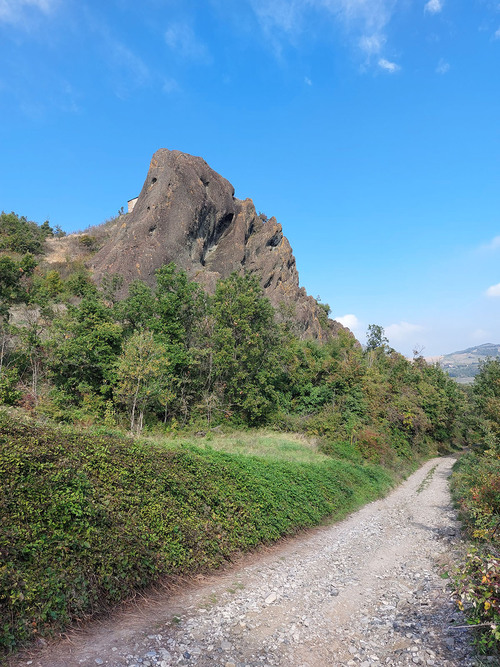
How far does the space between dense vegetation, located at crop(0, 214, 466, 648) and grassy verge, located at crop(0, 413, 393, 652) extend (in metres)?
0.02

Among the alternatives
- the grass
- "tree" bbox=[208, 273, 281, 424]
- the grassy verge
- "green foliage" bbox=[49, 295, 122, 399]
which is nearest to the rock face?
"tree" bbox=[208, 273, 281, 424]

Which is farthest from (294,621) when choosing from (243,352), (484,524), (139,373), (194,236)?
(194,236)

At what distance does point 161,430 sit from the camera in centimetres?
2230

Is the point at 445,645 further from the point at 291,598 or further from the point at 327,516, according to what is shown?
the point at 327,516

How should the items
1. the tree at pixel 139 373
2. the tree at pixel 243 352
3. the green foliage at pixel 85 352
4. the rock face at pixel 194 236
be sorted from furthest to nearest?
the rock face at pixel 194 236
the tree at pixel 243 352
the green foliage at pixel 85 352
the tree at pixel 139 373

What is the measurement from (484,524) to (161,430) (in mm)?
16526

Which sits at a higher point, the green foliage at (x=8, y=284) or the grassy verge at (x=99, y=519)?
the green foliage at (x=8, y=284)

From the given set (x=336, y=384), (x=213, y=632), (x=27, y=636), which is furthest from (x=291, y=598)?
(x=336, y=384)

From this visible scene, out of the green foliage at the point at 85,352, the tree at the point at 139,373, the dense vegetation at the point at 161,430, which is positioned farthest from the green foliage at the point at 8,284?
the tree at the point at 139,373

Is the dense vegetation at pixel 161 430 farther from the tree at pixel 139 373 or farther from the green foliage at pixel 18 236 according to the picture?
the green foliage at pixel 18 236

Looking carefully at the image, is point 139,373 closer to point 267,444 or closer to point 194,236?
point 267,444

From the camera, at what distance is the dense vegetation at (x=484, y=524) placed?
12.5ft

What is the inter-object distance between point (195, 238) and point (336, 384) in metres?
33.1

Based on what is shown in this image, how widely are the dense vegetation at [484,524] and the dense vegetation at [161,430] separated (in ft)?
14.3
